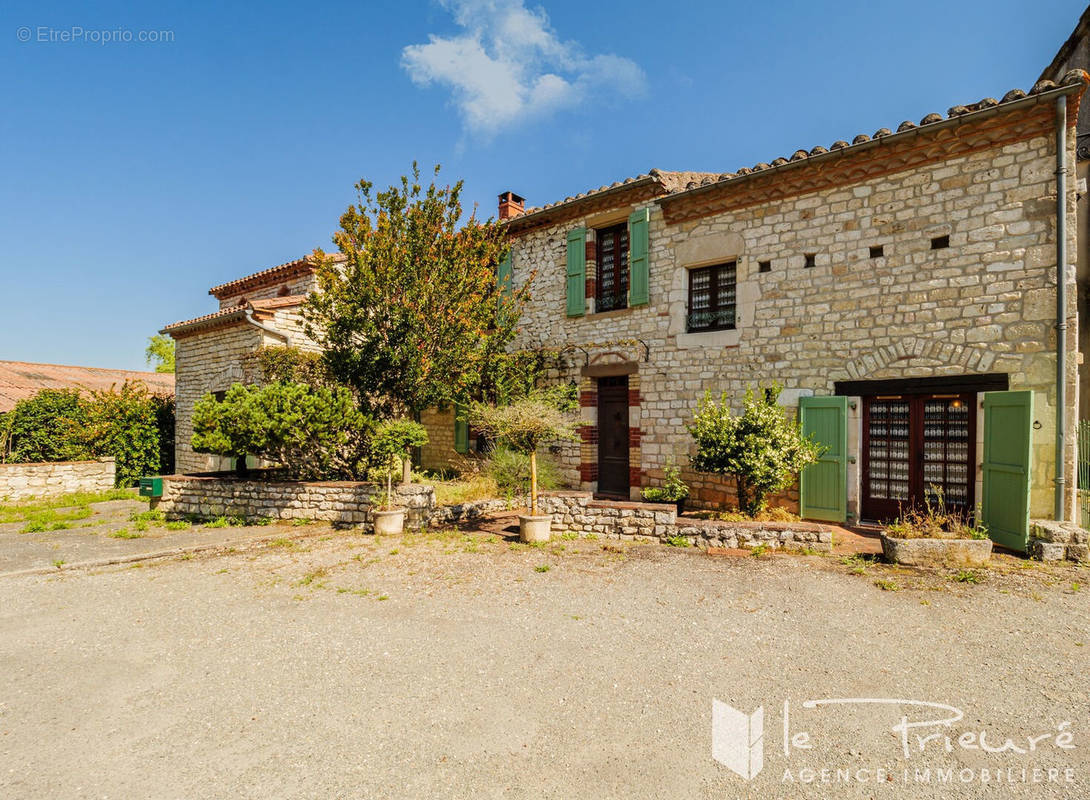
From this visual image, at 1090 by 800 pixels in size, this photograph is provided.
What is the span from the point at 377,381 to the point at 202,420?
289 cm

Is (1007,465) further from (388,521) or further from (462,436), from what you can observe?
(462,436)

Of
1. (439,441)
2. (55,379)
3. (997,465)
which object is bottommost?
(439,441)

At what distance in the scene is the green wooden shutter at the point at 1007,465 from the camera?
20.9 ft

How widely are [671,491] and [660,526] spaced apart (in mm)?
1824

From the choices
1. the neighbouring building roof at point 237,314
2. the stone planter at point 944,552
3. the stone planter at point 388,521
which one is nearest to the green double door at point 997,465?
the stone planter at point 944,552

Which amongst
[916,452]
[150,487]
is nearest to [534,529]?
[916,452]

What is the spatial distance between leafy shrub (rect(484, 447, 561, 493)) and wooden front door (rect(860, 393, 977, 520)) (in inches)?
218

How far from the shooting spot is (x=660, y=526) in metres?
7.43

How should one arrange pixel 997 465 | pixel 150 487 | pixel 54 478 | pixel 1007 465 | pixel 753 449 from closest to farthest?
pixel 1007 465 → pixel 997 465 → pixel 753 449 → pixel 150 487 → pixel 54 478

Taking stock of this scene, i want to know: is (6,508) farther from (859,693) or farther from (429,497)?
(859,693)

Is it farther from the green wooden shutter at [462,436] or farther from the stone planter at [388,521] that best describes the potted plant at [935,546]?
the green wooden shutter at [462,436]

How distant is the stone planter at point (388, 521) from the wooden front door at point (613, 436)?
4396 millimetres

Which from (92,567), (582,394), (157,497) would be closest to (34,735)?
(92,567)

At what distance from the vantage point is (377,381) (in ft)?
30.8
